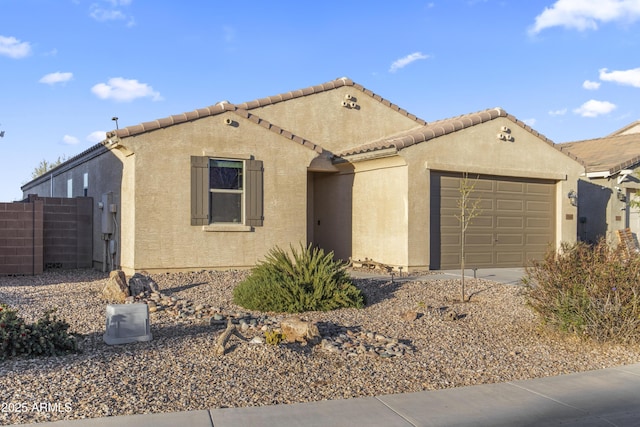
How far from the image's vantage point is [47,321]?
6938mm

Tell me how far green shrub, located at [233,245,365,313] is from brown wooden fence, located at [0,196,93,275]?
7.34 meters

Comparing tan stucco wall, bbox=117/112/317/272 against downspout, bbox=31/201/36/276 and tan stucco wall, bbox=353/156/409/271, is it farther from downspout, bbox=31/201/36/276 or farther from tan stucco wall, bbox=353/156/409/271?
downspout, bbox=31/201/36/276

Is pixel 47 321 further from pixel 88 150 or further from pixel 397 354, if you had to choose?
pixel 88 150

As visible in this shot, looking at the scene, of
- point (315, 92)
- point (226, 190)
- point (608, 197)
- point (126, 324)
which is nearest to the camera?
point (126, 324)

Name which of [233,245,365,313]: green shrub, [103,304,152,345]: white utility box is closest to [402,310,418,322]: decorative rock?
[233,245,365,313]: green shrub

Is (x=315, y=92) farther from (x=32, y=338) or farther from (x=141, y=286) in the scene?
(x=32, y=338)

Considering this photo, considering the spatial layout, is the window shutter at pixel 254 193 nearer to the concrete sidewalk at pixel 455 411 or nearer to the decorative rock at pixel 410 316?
the decorative rock at pixel 410 316

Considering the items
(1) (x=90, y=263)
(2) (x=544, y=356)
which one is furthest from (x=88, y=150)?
(2) (x=544, y=356)

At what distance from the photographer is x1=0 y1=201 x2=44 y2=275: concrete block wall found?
1455 centimetres

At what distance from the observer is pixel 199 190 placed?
13.3 metres

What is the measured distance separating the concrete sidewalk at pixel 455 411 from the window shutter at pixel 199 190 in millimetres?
8385

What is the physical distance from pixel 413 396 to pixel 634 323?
385cm

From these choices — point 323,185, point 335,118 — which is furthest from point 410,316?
point 335,118

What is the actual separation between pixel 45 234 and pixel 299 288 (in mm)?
9384
